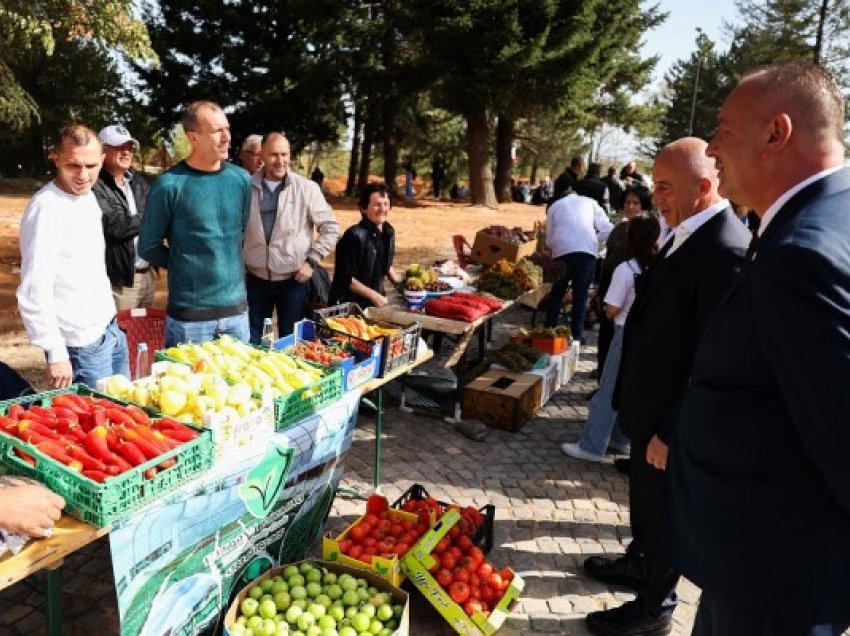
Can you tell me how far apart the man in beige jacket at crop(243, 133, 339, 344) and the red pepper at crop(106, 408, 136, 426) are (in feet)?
8.42

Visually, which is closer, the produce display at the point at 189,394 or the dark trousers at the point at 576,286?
the produce display at the point at 189,394

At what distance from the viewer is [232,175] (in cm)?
430

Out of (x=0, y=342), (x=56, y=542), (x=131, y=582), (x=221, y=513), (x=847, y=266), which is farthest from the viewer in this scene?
(x=0, y=342)

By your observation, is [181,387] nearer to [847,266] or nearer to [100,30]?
[847,266]

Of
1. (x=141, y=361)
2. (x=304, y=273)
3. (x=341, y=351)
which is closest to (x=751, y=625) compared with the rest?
(x=341, y=351)

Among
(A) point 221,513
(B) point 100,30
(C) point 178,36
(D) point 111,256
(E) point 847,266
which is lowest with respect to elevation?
(A) point 221,513

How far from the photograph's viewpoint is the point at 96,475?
2.45 m

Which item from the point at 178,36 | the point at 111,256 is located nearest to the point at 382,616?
the point at 111,256

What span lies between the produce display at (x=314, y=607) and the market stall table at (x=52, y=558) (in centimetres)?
72

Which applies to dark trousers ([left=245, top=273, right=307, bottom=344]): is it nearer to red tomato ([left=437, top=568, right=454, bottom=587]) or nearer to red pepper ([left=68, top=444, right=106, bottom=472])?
red tomato ([left=437, top=568, right=454, bottom=587])

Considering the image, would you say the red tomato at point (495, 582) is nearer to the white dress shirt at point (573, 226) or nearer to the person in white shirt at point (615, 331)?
the person in white shirt at point (615, 331)

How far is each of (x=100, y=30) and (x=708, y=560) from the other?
1439 centimetres

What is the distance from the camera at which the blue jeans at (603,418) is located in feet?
17.1

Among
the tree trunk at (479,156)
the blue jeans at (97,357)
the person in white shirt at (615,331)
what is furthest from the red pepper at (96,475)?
the tree trunk at (479,156)
